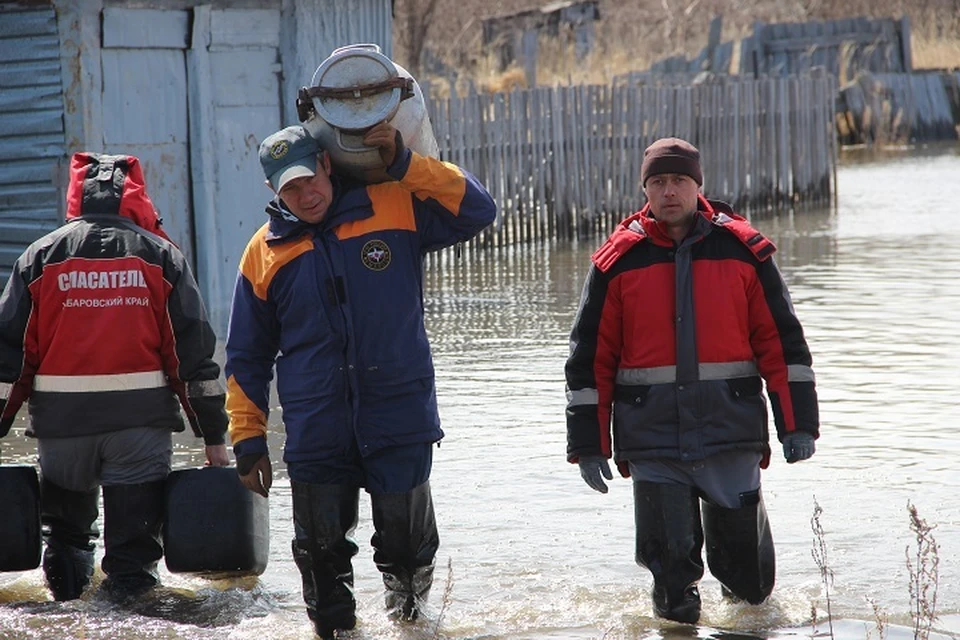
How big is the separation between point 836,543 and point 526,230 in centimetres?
1019

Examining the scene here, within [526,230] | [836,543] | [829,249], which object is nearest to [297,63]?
[526,230]

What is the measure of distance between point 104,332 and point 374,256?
42.6 inches

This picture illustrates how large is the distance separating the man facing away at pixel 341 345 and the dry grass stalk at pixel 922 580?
1513mm

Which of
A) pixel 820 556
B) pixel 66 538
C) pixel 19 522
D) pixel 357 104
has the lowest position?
pixel 820 556

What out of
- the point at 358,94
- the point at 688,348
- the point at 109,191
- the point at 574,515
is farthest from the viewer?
the point at 574,515

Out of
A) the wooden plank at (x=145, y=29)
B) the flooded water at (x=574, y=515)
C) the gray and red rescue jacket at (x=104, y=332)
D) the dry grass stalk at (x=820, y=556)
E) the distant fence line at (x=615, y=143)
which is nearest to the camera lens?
the dry grass stalk at (x=820, y=556)

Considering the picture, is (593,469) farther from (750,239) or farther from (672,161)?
(672,161)

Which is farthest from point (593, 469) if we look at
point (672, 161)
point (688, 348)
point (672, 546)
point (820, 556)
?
point (820, 556)

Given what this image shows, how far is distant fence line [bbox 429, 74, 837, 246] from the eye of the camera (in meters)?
15.6

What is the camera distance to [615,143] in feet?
55.9

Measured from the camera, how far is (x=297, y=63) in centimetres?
1203

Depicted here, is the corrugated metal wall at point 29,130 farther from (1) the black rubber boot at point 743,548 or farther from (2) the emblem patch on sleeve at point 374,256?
(1) the black rubber boot at point 743,548

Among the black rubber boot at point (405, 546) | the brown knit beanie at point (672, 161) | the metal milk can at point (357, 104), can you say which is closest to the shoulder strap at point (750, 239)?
the brown knit beanie at point (672, 161)

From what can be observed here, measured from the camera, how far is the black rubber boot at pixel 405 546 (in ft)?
17.1
